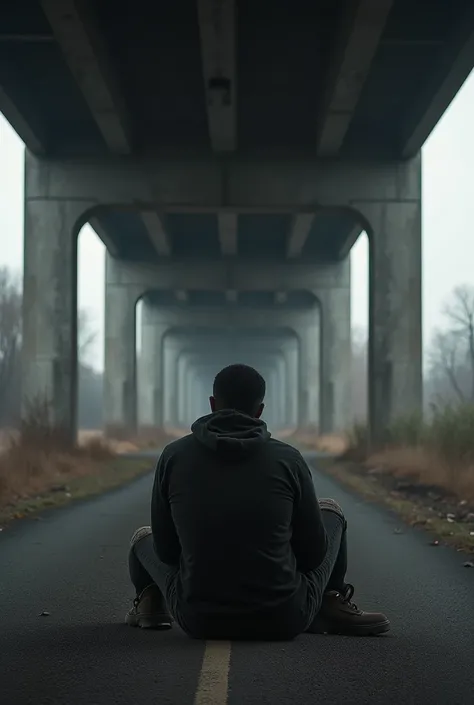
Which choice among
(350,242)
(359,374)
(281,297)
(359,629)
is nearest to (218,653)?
(359,629)

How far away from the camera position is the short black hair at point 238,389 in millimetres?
4637

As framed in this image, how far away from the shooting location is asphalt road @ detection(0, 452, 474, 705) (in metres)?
4.27

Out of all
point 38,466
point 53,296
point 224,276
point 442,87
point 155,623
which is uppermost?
point 442,87

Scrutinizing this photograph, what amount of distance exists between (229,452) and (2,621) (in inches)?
83.9

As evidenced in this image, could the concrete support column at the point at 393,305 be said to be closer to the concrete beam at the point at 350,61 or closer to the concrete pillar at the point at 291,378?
the concrete beam at the point at 350,61

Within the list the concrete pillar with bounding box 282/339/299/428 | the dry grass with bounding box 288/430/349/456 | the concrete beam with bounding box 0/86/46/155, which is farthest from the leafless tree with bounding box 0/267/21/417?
→ the concrete beam with bounding box 0/86/46/155

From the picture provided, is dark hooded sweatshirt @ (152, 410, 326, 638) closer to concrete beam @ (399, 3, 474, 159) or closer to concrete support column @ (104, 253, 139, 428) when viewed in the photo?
concrete beam @ (399, 3, 474, 159)

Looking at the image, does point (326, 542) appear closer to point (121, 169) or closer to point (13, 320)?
point (121, 169)

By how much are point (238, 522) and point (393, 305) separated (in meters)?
20.4

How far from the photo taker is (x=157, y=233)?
31938mm

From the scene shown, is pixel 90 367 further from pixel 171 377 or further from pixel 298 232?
pixel 298 232

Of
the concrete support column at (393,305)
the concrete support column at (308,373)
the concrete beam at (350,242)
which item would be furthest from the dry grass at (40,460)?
the concrete support column at (308,373)

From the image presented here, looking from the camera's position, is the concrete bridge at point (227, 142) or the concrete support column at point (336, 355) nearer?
the concrete bridge at point (227, 142)

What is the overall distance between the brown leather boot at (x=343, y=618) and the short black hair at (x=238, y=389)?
121 centimetres
